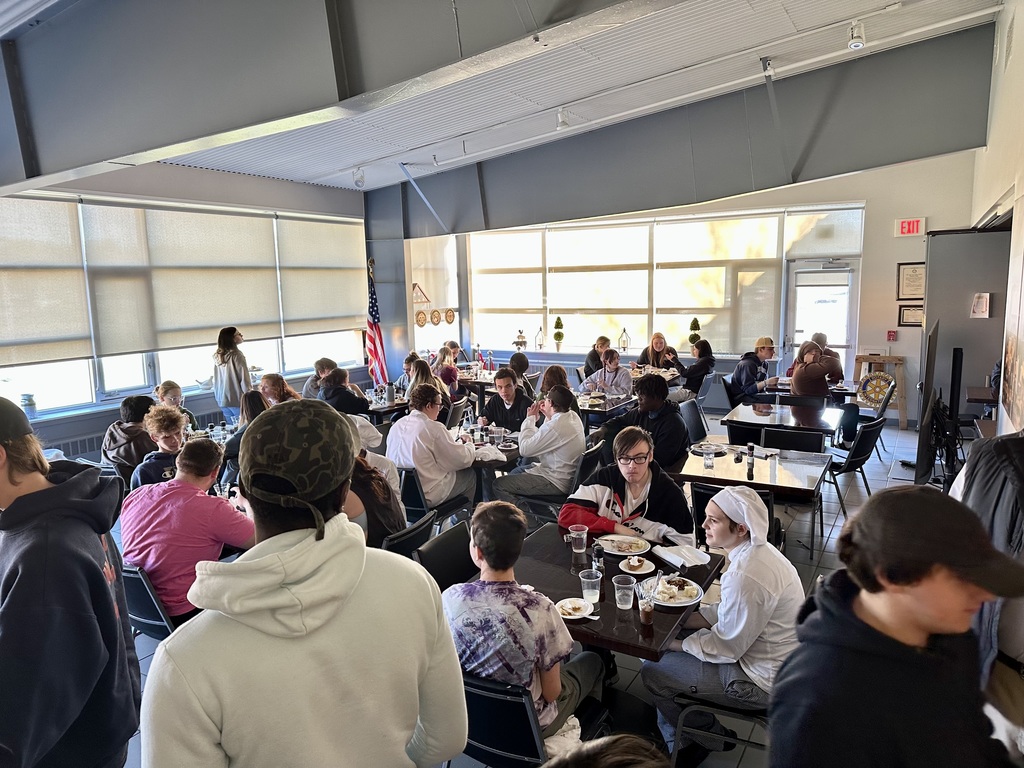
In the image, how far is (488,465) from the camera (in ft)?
17.2

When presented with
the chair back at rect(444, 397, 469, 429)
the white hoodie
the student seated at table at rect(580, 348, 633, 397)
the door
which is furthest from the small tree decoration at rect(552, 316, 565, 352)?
the white hoodie

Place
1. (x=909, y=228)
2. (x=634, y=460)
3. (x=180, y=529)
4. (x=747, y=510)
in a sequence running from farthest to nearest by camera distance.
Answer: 1. (x=909, y=228)
2. (x=634, y=460)
3. (x=180, y=529)
4. (x=747, y=510)

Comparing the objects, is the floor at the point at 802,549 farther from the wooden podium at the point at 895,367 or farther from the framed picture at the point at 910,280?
the framed picture at the point at 910,280

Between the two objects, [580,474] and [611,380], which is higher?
[611,380]

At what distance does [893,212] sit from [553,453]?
23.2 feet

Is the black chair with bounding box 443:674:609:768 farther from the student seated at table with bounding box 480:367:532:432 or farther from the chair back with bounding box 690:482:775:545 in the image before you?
the student seated at table with bounding box 480:367:532:432

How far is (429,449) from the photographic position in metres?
4.98

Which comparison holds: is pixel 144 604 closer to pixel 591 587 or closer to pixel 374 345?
pixel 591 587

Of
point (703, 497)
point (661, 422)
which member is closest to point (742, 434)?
point (661, 422)

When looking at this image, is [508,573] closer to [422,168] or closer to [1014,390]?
[1014,390]

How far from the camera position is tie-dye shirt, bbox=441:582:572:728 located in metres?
2.26

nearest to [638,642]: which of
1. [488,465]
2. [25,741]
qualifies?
[25,741]

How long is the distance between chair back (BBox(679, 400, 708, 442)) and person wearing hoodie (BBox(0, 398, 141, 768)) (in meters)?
5.40

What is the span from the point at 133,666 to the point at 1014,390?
4.70 meters
